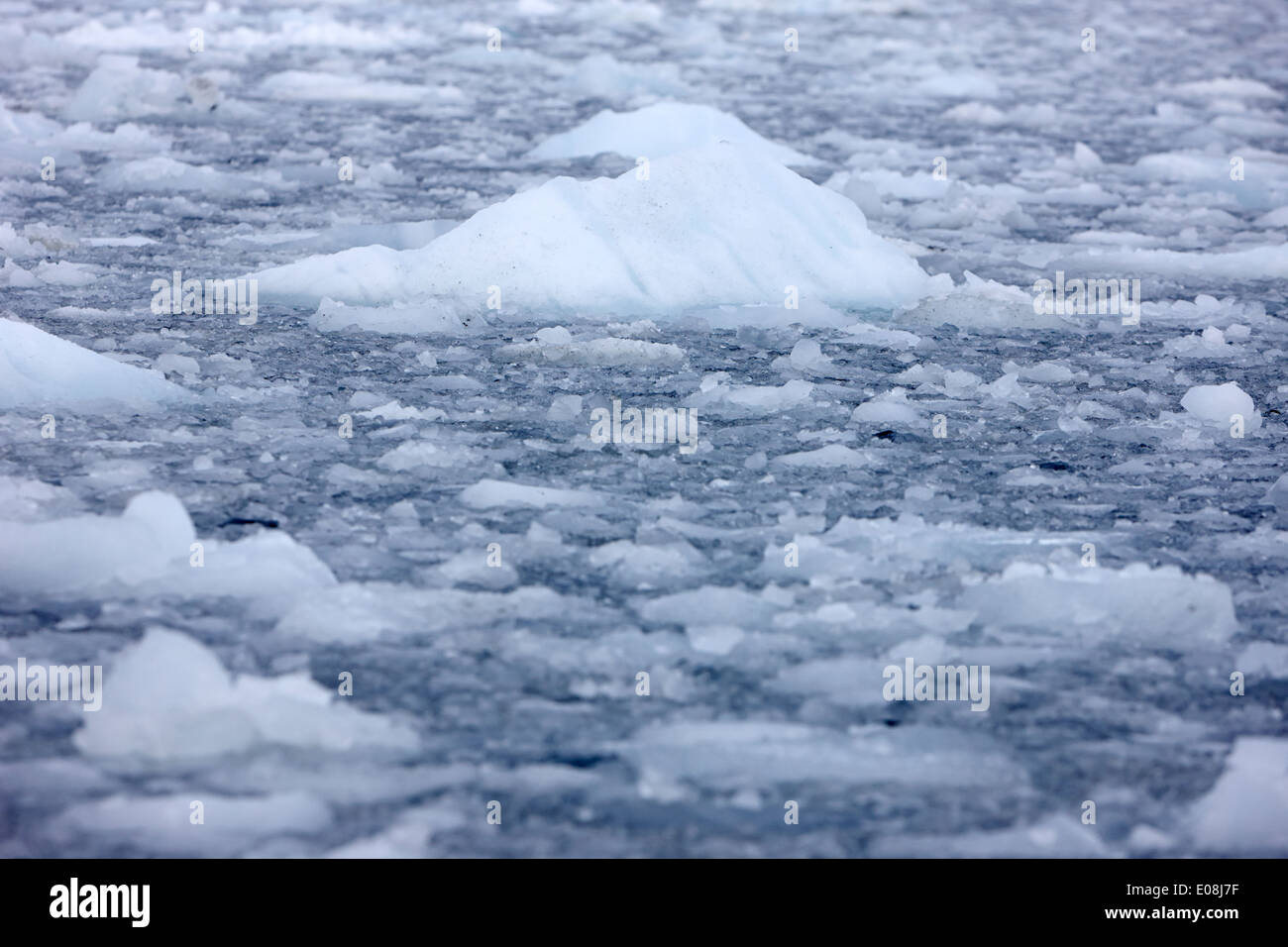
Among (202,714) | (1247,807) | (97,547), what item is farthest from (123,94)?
(1247,807)

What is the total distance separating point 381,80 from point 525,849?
7.50m

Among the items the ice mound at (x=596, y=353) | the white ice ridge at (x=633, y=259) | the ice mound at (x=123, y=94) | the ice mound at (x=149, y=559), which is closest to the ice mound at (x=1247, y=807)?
the ice mound at (x=149, y=559)

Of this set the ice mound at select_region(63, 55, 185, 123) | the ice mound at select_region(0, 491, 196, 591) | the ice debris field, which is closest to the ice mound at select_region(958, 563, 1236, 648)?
the ice debris field

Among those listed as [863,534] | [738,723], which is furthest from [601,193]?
[738,723]

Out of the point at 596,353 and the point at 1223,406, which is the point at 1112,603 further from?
the point at 596,353

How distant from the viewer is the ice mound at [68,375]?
12.4 ft

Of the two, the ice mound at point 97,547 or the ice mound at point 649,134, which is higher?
the ice mound at point 649,134

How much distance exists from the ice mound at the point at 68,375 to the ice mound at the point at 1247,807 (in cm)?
272

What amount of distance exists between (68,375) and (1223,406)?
308 cm

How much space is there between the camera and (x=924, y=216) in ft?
20.1

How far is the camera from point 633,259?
4.84 meters

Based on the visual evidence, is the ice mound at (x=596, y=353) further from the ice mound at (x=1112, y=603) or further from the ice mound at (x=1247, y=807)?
the ice mound at (x=1247, y=807)

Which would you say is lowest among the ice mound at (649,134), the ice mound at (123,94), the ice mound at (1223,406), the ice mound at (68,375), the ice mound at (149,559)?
the ice mound at (149,559)
